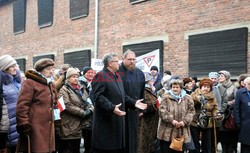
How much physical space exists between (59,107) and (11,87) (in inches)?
34.3

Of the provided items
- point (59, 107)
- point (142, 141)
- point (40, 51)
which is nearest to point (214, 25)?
point (142, 141)

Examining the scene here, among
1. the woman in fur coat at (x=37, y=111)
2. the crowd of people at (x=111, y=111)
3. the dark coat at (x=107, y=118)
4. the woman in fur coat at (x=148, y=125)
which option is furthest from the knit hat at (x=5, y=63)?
the woman in fur coat at (x=148, y=125)

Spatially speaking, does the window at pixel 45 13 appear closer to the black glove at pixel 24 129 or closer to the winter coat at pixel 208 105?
the winter coat at pixel 208 105

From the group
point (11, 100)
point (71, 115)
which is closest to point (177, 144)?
point (71, 115)

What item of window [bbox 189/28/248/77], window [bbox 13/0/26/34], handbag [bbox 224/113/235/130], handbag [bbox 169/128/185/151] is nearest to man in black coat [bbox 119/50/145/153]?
handbag [bbox 169/128/185/151]

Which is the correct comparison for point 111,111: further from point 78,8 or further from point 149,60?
point 78,8

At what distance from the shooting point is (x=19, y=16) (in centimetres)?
1852

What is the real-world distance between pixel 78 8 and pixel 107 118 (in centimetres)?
1062

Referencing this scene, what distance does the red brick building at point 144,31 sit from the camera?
930 centimetres

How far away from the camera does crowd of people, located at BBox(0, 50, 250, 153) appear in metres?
4.35

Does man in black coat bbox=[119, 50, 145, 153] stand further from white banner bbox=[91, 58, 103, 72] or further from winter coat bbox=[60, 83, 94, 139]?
white banner bbox=[91, 58, 103, 72]

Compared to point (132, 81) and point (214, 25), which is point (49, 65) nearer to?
point (132, 81)

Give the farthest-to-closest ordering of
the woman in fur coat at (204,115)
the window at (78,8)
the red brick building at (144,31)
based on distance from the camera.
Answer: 1. the window at (78,8)
2. the red brick building at (144,31)
3. the woman in fur coat at (204,115)

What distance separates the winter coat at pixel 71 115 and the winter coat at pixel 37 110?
0.99 m
